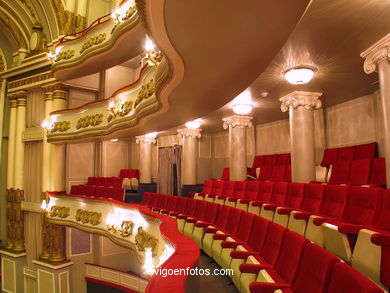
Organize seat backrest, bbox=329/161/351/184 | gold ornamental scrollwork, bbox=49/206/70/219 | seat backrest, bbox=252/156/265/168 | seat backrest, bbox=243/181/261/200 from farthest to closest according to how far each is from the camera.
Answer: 1. seat backrest, bbox=252/156/265/168
2. gold ornamental scrollwork, bbox=49/206/70/219
3. seat backrest, bbox=243/181/261/200
4. seat backrest, bbox=329/161/351/184

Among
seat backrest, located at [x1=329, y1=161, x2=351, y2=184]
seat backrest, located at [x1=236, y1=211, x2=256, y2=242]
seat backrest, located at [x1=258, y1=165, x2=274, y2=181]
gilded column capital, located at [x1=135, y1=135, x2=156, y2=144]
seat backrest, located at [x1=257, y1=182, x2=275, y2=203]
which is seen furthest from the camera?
gilded column capital, located at [x1=135, y1=135, x2=156, y2=144]

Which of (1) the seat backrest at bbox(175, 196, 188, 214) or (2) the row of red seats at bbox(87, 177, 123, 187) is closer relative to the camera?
(1) the seat backrest at bbox(175, 196, 188, 214)

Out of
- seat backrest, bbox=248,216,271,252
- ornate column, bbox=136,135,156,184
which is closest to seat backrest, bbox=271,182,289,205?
seat backrest, bbox=248,216,271,252

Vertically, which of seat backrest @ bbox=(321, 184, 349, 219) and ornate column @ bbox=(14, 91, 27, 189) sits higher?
ornate column @ bbox=(14, 91, 27, 189)

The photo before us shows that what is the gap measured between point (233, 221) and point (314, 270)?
4.85 ft

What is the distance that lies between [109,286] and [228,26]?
19.7 feet

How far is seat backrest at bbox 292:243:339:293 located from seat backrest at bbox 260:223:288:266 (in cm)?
29

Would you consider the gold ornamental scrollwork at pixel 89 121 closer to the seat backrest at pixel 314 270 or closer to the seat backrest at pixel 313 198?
the seat backrest at pixel 313 198

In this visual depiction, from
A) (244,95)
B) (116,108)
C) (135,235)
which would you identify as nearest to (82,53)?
(116,108)

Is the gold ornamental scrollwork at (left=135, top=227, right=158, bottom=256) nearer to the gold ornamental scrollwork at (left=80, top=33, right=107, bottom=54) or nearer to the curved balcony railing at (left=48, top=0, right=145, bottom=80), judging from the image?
the curved balcony railing at (left=48, top=0, right=145, bottom=80)

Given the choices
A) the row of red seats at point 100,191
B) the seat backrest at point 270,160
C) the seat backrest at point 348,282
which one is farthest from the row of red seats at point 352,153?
the row of red seats at point 100,191

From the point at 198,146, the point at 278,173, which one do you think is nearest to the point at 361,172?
the point at 278,173

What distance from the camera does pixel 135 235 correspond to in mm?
3682

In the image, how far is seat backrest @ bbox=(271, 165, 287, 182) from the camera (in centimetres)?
486
